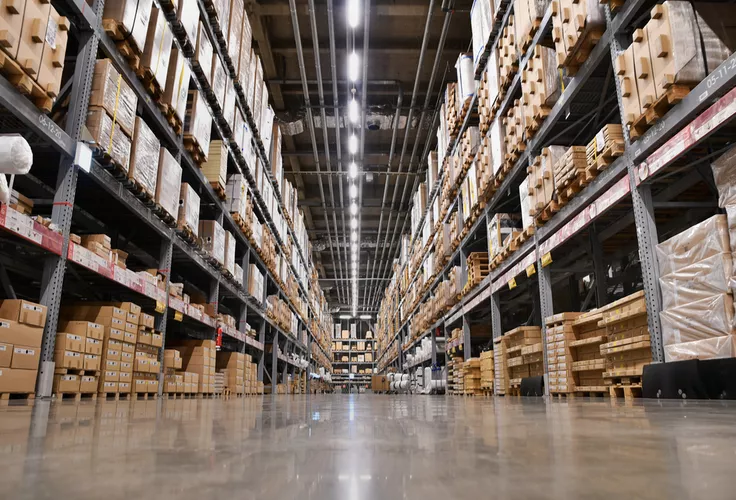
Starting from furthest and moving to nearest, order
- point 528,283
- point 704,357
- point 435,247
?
point 435,247 < point 528,283 < point 704,357

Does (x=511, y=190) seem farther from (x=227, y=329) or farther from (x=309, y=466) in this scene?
(x=309, y=466)

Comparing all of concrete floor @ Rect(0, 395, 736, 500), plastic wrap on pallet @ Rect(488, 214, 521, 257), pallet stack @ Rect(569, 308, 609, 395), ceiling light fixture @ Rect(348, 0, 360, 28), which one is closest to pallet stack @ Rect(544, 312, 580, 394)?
pallet stack @ Rect(569, 308, 609, 395)

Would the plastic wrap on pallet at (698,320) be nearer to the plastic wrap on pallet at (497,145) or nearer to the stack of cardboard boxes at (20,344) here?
the plastic wrap on pallet at (497,145)

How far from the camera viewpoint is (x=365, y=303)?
132 feet

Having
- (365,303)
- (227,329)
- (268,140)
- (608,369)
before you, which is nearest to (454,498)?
(608,369)

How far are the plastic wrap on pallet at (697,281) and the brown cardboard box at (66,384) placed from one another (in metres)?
5.10

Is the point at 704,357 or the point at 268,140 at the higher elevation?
the point at 268,140

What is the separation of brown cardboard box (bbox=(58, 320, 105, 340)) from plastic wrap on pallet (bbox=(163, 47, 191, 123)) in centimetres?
293

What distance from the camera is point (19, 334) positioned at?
3.88 metres

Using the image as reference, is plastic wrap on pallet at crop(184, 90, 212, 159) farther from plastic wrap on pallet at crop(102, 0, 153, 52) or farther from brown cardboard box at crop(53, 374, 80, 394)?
brown cardboard box at crop(53, 374, 80, 394)

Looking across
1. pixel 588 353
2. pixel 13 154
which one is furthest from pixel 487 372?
pixel 13 154

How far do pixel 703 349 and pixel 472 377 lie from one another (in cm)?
684

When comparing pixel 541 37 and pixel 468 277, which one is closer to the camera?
pixel 541 37

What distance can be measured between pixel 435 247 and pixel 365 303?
26.7m
